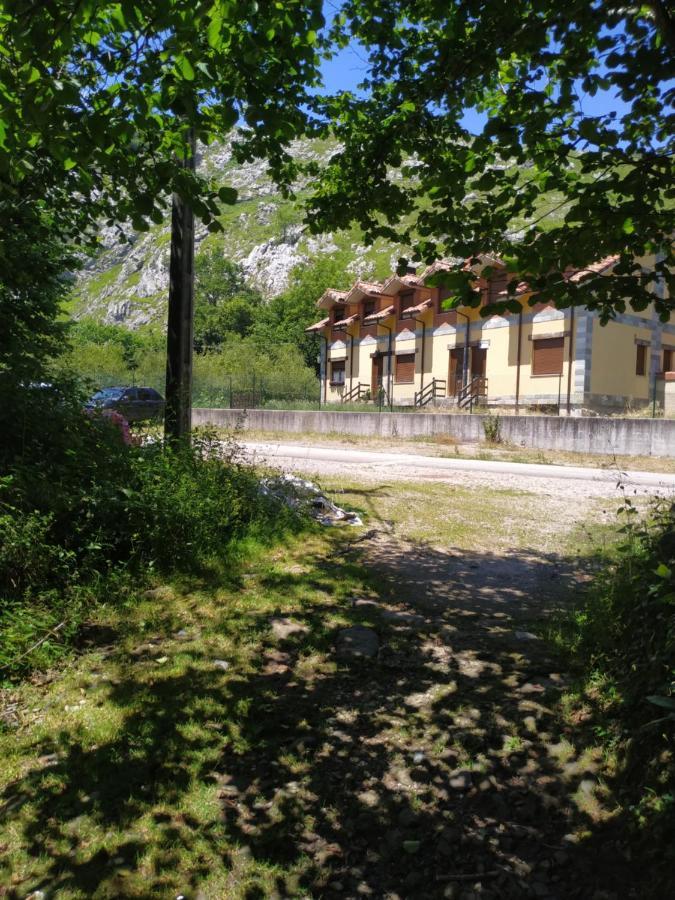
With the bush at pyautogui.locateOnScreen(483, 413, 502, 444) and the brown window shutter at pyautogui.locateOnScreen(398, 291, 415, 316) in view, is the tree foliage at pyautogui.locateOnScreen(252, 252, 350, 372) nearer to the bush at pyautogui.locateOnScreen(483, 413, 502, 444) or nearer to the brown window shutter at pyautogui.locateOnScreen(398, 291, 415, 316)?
the brown window shutter at pyautogui.locateOnScreen(398, 291, 415, 316)

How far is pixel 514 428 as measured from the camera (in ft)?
71.4

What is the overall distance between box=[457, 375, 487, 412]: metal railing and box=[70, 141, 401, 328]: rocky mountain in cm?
6855

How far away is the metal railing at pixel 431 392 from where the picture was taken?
3469 cm

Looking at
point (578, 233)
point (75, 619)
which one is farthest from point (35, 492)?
point (578, 233)

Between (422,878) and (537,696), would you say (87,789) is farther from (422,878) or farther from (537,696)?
(537,696)

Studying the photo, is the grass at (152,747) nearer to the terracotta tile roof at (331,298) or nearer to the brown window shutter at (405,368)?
the brown window shutter at (405,368)

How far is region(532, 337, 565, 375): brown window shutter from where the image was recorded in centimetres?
2864

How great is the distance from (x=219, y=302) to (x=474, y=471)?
73751 millimetres

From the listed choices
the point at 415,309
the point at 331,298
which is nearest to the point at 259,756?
the point at 415,309

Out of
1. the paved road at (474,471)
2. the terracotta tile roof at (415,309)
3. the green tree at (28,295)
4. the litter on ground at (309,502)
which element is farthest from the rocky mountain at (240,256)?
the green tree at (28,295)

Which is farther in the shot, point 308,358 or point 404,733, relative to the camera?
point 308,358

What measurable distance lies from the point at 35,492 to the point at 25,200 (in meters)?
2.96

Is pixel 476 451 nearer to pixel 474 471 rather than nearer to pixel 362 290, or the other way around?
pixel 474 471

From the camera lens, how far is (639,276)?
4.11 m
